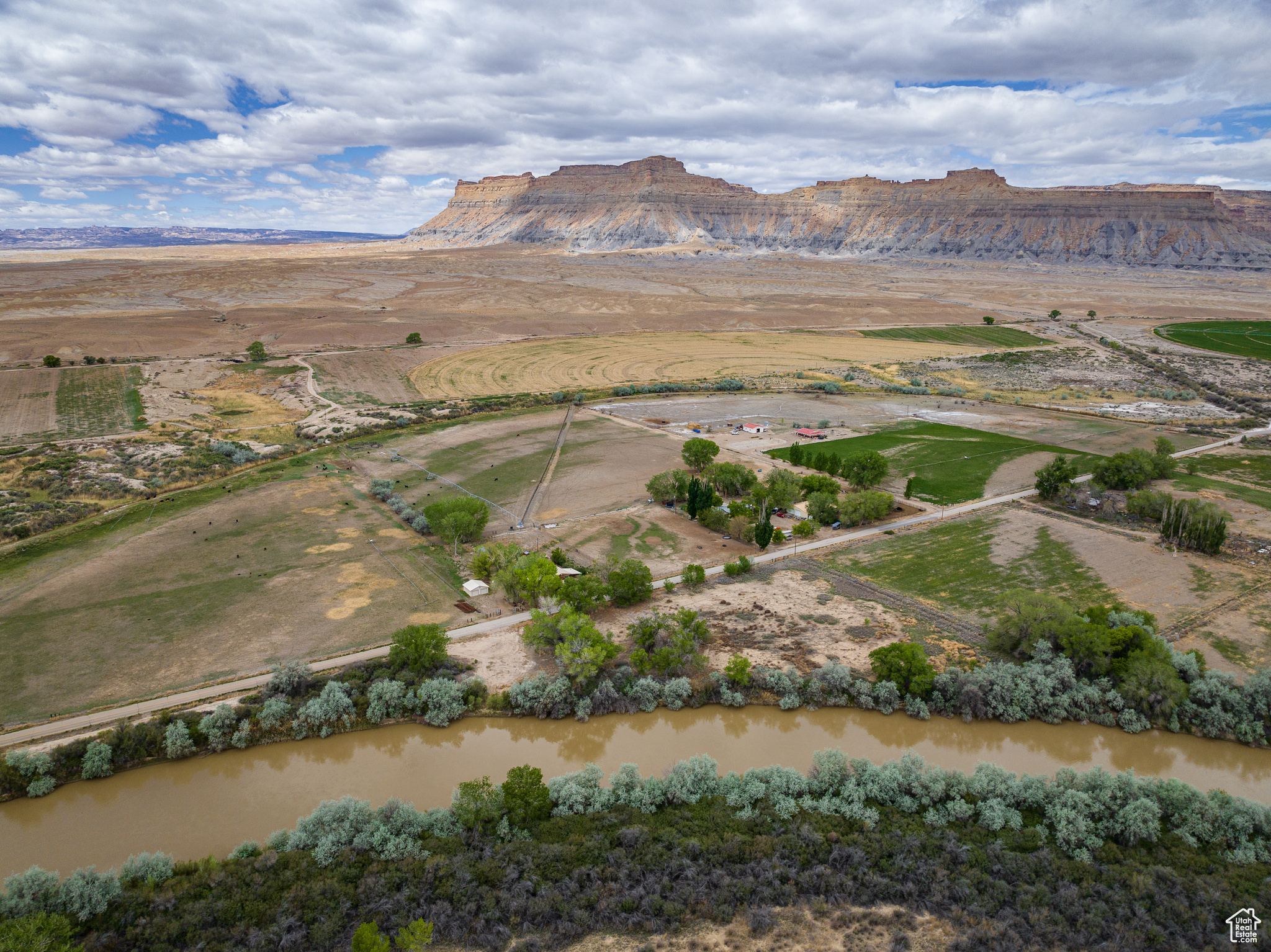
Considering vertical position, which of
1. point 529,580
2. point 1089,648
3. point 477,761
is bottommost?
point 477,761

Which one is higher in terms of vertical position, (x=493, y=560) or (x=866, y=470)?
(x=866, y=470)

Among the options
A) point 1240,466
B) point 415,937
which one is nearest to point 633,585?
point 415,937

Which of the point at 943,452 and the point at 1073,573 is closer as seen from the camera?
the point at 1073,573

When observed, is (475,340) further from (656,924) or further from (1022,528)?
(656,924)

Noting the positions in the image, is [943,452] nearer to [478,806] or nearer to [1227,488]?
[1227,488]

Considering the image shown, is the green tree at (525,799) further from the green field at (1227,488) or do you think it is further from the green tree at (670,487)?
the green field at (1227,488)

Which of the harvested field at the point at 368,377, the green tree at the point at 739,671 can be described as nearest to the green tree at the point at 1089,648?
the green tree at the point at 739,671
